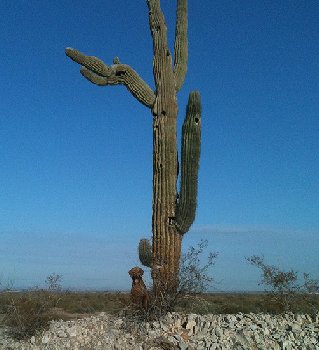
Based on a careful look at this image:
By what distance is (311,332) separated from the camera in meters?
7.48

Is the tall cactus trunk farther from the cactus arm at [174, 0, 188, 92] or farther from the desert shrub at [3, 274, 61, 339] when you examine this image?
the desert shrub at [3, 274, 61, 339]

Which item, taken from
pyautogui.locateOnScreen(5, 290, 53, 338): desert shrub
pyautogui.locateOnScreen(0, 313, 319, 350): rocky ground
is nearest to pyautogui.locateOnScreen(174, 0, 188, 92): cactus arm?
pyautogui.locateOnScreen(0, 313, 319, 350): rocky ground

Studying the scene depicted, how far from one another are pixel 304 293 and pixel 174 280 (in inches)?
102

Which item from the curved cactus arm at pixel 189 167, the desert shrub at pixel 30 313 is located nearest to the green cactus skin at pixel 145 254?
the curved cactus arm at pixel 189 167

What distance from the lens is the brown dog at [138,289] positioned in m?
8.32

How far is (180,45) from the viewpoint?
10602mm

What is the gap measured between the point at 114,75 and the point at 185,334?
5.41 m

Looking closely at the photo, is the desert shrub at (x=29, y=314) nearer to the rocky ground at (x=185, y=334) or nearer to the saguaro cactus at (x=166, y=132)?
the rocky ground at (x=185, y=334)

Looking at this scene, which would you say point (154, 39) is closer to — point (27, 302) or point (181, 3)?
point (181, 3)

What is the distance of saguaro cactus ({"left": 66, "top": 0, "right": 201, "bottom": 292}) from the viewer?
909cm

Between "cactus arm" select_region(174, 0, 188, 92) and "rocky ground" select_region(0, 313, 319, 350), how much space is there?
4.82m

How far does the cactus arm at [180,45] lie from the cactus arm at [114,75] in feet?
2.47

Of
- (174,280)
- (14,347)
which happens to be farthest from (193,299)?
(14,347)

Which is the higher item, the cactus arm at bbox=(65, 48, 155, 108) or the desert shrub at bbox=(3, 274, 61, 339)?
the cactus arm at bbox=(65, 48, 155, 108)
